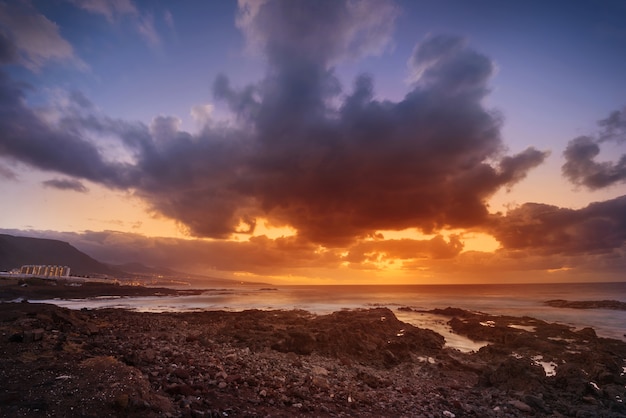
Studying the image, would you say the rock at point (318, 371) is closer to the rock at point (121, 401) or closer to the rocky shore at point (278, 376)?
the rocky shore at point (278, 376)

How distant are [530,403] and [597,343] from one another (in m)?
21.6

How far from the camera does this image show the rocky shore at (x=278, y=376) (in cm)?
910

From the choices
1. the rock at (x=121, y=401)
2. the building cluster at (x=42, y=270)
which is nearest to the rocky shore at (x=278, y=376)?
the rock at (x=121, y=401)

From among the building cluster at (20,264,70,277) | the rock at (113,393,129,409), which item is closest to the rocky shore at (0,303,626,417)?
the rock at (113,393,129,409)

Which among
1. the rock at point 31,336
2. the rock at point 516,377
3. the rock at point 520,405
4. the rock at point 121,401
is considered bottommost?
the rock at point 520,405

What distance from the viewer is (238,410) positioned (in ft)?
32.3

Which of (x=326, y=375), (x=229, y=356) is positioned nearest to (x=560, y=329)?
(x=326, y=375)

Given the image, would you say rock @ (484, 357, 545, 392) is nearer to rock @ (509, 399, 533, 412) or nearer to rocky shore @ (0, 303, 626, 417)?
rocky shore @ (0, 303, 626, 417)

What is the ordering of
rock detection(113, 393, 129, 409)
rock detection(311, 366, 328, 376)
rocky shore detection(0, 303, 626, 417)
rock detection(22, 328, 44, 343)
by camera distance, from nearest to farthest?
rock detection(113, 393, 129, 409) < rocky shore detection(0, 303, 626, 417) < rock detection(22, 328, 44, 343) < rock detection(311, 366, 328, 376)

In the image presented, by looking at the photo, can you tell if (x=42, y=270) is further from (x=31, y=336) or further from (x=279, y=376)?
(x=279, y=376)

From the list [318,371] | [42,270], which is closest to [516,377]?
[318,371]

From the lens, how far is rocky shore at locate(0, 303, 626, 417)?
358 inches

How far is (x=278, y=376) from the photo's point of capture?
548 inches

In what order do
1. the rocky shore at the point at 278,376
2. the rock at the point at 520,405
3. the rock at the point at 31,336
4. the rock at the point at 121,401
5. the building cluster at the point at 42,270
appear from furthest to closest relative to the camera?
1. the building cluster at the point at 42,270
2. the rock at the point at 31,336
3. the rock at the point at 520,405
4. the rocky shore at the point at 278,376
5. the rock at the point at 121,401
